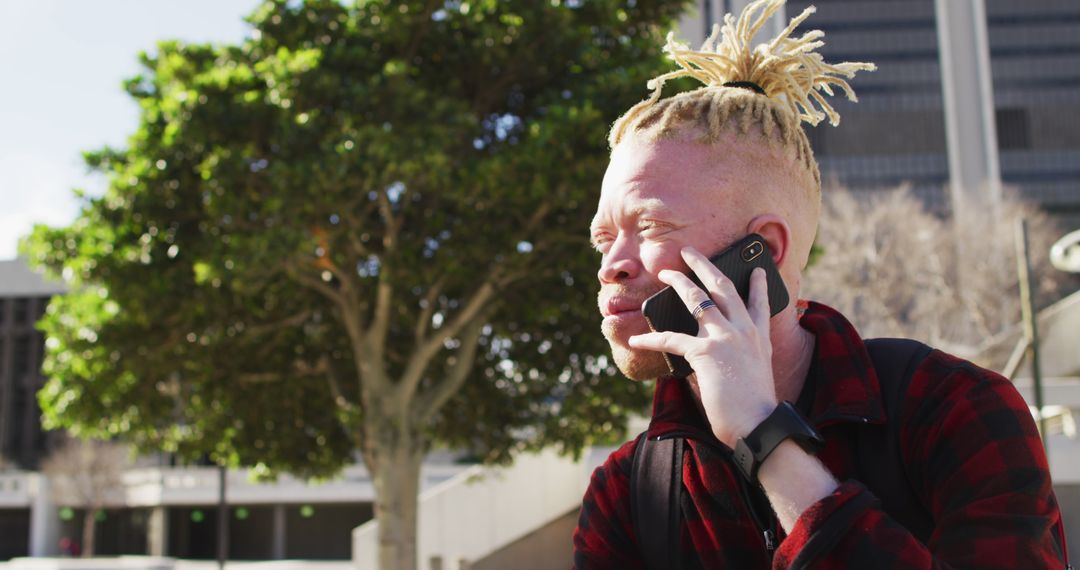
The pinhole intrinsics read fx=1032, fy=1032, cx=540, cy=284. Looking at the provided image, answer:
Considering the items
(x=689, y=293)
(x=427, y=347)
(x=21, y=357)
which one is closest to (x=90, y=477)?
(x=21, y=357)

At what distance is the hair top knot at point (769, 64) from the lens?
1960 mm

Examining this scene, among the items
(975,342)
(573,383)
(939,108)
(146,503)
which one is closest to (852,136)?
(939,108)

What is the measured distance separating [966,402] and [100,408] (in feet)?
47.8

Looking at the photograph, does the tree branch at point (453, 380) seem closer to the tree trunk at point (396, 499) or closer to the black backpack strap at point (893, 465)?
the tree trunk at point (396, 499)

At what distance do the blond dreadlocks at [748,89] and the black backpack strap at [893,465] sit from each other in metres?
0.44

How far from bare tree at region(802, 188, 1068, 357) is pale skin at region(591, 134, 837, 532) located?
38.1 meters

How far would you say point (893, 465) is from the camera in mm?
1578

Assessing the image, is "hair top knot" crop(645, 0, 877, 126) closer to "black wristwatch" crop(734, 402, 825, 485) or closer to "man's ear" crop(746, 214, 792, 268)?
"man's ear" crop(746, 214, 792, 268)

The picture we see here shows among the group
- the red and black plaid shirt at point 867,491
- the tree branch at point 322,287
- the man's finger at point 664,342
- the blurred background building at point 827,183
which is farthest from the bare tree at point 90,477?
the man's finger at point 664,342

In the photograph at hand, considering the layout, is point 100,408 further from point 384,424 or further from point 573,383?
point 573,383

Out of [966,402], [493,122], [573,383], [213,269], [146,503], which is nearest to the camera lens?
[966,402]

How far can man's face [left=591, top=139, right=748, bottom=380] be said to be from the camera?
1.68 m

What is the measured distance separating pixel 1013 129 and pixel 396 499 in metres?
96.8

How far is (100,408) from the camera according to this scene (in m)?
14.3
